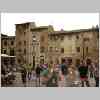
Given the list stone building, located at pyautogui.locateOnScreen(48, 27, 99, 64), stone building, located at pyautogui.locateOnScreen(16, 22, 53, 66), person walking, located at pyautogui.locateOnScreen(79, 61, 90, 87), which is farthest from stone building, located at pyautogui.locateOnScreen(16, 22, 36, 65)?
person walking, located at pyautogui.locateOnScreen(79, 61, 90, 87)

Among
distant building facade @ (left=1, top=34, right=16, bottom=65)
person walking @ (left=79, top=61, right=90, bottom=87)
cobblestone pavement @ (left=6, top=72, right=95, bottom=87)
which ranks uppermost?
distant building facade @ (left=1, top=34, right=16, bottom=65)

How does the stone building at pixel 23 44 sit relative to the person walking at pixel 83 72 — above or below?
above

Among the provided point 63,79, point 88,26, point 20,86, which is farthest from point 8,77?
point 88,26

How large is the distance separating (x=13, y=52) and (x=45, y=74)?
77 cm

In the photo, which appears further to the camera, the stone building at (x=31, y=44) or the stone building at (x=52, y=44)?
the stone building at (x=31, y=44)

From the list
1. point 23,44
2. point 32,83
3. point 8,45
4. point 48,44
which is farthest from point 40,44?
point 32,83

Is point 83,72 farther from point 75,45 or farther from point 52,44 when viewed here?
point 52,44

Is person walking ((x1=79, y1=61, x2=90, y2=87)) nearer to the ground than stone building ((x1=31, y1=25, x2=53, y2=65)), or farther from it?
nearer to the ground

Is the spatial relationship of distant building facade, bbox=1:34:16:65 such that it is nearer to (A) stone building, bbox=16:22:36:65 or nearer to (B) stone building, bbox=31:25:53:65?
(A) stone building, bbox=16:22:36:65

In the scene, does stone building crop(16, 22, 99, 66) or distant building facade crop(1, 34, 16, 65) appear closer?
stone building crop(16, 22, 99, 66)

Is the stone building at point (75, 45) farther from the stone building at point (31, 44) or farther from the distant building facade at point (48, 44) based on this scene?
the stone building at point (31, 44)

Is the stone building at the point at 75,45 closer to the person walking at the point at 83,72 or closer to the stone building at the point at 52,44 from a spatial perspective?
the stone building at the point at 52,44

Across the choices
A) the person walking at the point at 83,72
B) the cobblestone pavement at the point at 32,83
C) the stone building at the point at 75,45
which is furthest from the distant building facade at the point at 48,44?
the cobblestone pavement at the point at 32,83

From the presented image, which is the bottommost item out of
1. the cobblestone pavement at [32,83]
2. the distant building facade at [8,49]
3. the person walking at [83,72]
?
the cobblestone pavement at [32,83]
